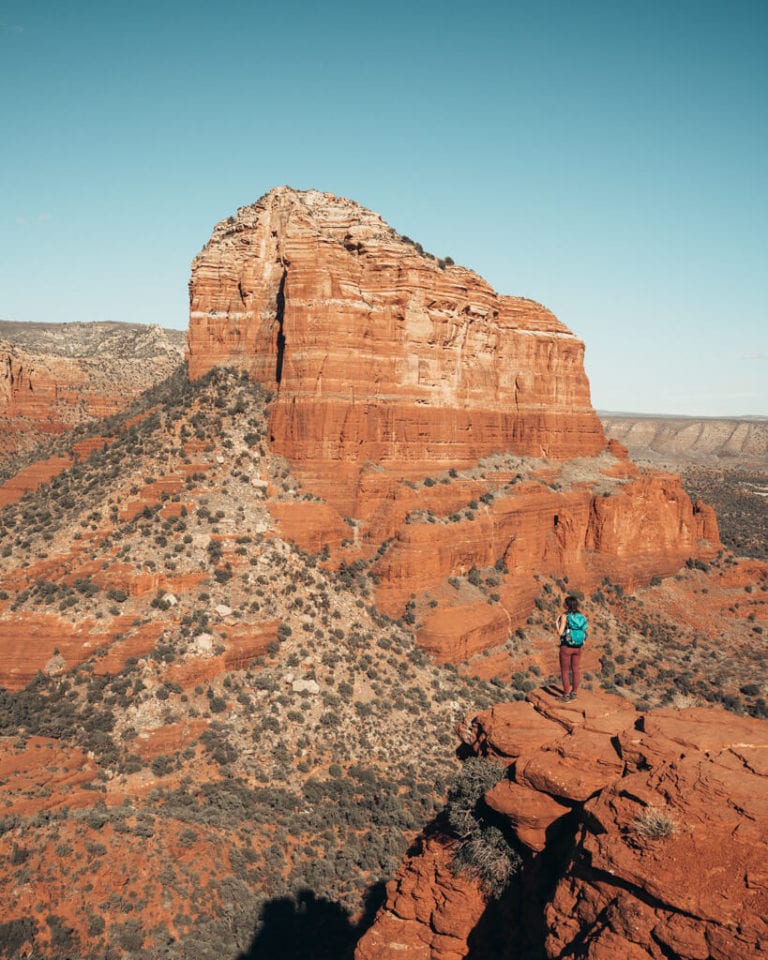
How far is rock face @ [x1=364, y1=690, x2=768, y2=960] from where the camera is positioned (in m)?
10.3

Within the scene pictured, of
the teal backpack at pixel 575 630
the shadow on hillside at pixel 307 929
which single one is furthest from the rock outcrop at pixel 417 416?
the teal backpack at pixel 575 630

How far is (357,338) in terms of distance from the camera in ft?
140

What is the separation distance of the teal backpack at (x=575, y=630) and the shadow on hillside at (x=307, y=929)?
499 inches

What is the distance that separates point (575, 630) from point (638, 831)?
758 centimetres

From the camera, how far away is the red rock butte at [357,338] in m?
42.2

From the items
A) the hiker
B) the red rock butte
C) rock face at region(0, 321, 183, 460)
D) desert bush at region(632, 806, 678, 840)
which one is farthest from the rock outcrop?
rock face at region(0, 321, 183, 460)

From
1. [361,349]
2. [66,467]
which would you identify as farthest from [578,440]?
[66,467]

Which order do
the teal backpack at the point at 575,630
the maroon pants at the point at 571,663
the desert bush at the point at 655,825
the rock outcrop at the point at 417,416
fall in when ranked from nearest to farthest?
1. the desert bush at the point at 655,825
2. the maroon pants at the point at 571,663
3. the teal backpack at the point at 575,630
4. the rock outcrop at the point at 417,416

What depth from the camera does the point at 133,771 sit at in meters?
27.7

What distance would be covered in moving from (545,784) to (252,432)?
→ 32806 millimetres

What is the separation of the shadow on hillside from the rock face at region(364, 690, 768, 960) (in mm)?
9816

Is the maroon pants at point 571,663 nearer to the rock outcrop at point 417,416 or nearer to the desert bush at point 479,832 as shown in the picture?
the desert bush at point 479,832

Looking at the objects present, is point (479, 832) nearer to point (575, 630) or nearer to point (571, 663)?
point (571, 663)

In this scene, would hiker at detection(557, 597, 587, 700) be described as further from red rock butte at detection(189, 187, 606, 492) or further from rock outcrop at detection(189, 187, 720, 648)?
red rock butte at detection(189, 187, 606, 492)
